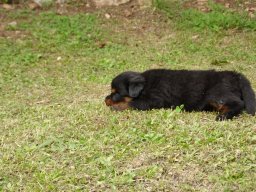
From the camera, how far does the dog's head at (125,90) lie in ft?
22.9

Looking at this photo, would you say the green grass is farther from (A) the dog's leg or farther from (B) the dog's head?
(A) the dog's leg

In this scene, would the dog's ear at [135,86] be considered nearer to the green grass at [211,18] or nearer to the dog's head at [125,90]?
the dog's head at [125,90]

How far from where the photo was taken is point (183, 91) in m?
6.97

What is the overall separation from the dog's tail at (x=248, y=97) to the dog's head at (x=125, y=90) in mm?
1346

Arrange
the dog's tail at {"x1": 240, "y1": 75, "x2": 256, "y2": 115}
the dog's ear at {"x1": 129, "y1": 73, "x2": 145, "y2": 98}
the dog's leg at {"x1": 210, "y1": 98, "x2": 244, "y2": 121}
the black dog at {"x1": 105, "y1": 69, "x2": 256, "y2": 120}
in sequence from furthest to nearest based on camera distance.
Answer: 1. the dog's ear at {"x1": 129, "y1": 73, "x2": 145, "y2": 98}
2. the black dog at {"x1": 105, "y1": 69, "x2": 256, "y2": 120}
3. the dog's tail at {"x1": 240, "y1": 75, "x2": 256, "y2": 115}
4. the dog's leg at {"x1": 210, "y1": 98, "x2": 244, "y2": 121}

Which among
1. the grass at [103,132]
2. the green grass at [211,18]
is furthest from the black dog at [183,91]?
the green grass at [211,18]

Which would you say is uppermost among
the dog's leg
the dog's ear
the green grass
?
the dog's ear

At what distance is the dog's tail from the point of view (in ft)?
21.7

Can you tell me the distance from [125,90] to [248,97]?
64.9 inches

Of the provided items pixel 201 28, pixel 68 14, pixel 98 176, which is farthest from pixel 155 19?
pixel 98 176

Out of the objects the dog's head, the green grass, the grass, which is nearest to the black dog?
the dog's head

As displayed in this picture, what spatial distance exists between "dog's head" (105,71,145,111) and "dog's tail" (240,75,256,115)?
135cm

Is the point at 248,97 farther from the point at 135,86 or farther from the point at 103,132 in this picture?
the point at 103,132

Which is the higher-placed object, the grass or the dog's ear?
the dog's ear
